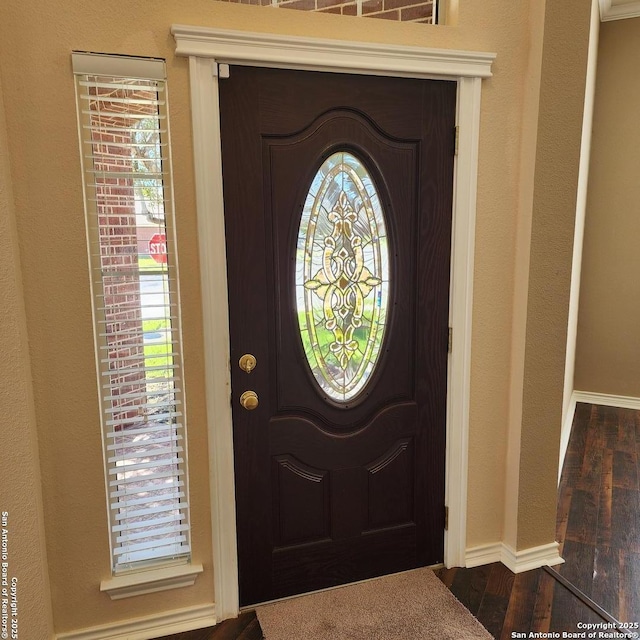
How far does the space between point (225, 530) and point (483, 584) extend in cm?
113

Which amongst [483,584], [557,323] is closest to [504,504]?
[483,584]

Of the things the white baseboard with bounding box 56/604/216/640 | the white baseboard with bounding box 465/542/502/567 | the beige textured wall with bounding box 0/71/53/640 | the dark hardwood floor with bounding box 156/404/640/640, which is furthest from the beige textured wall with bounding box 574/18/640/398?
the beige textured wall with bounding box 0/71/53/640

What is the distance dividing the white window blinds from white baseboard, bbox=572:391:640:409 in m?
3.73

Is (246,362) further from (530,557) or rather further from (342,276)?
(530,557)

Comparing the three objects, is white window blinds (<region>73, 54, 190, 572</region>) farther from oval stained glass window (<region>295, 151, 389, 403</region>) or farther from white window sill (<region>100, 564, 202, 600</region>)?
oval stained glass window (<region>295, 151, 389, 403</region>)

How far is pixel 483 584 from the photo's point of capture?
7.46 ft

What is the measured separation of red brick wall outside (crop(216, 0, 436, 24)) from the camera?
2.03 metres

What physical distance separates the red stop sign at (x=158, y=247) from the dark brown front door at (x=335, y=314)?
0.74 ft

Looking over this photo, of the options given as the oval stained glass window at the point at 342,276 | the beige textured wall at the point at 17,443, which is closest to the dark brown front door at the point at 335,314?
the oval stained glass window at the point at 342,276

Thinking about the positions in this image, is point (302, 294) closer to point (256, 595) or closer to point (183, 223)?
point (183, 223)

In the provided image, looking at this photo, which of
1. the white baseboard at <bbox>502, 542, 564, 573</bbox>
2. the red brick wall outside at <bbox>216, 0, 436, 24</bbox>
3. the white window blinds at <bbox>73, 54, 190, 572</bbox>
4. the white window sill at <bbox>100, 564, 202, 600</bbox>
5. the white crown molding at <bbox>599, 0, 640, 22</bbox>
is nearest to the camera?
the white window blinds at <bbox>73, 54, 190, 572</bbox>

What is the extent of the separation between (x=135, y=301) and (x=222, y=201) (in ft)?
1.52

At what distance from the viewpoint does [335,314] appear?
2.11 metres

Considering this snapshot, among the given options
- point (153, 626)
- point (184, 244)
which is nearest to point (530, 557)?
point (153, 626)
